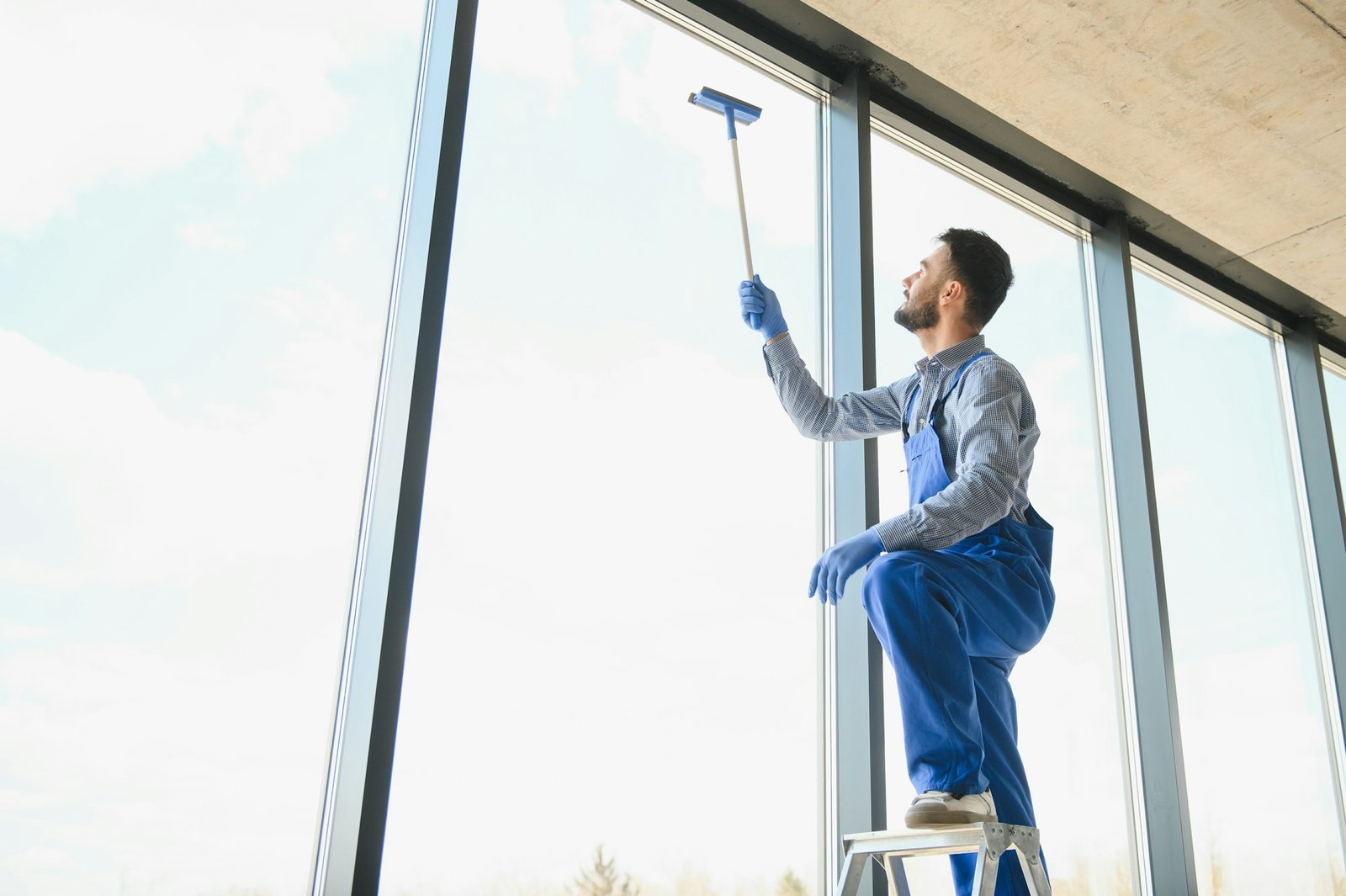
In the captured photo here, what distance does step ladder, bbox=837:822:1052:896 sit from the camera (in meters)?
1.67

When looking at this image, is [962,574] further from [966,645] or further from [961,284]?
[961,284]

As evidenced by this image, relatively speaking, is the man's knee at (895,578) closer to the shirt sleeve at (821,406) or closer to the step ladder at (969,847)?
the step ladder at (969,847)

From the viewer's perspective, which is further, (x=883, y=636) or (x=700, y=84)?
(x=700, y=84)

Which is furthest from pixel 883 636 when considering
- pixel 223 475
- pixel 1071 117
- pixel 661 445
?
pixel 1071 117

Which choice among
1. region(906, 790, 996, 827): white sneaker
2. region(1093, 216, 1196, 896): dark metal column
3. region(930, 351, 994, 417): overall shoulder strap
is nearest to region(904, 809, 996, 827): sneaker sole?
region(906, 790, 996, 827): white sneaker

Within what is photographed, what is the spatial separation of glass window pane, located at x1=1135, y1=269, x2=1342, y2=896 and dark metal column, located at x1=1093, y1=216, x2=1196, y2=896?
8.8 inches

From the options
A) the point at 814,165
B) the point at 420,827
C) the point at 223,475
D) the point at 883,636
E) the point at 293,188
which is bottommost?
the point at 420,827

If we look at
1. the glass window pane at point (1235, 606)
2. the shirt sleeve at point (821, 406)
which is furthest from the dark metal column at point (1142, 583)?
the shirt sleeve at point (821, 406)

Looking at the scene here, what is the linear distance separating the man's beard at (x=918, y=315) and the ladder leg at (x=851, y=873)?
113cm

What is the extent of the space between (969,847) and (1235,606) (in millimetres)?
3002

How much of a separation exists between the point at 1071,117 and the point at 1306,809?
2.63 metres

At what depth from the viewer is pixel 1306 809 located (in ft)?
13.6

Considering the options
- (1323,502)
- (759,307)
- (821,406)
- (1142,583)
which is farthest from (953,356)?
(1323,502)

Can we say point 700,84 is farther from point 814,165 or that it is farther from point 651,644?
point 651,644
